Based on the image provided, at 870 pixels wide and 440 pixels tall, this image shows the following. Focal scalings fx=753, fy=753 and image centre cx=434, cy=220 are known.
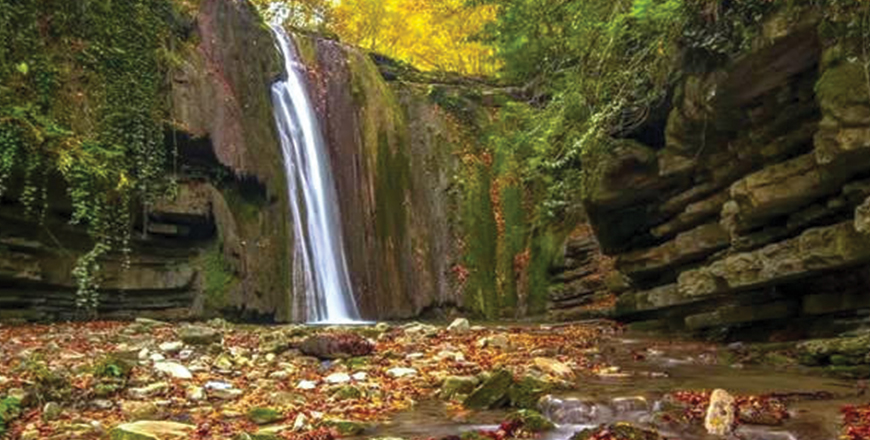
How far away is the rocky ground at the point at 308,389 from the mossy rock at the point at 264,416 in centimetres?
1

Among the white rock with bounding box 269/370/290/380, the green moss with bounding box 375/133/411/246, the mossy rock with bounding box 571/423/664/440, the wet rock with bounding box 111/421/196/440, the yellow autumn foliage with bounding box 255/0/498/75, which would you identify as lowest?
the mossy rock with bounding box 571/423/664/440

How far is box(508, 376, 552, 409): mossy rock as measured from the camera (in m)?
5.10

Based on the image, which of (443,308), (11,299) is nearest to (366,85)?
(443,308)

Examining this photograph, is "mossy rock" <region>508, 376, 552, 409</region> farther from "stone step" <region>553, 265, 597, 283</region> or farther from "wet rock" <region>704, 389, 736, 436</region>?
"stone step" <region>553, 265, 597, 283</region>

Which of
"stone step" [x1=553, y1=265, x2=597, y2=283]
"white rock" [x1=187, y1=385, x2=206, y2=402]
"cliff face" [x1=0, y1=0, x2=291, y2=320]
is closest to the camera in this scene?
"white rock" [x1=187, y1=385, x2=206, y2=402]

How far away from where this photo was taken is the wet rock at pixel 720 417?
13.8 ft

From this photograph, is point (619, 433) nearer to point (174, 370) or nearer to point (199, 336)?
point (174, 370)

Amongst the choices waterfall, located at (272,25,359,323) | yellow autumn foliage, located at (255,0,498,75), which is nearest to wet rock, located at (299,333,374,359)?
waterfall, located at (272,25,359,323)

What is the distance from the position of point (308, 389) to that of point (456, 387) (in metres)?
1.17

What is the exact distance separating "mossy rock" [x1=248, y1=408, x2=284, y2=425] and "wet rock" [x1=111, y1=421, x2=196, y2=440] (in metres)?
0.43

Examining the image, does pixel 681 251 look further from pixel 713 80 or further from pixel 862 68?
pixel 862 68

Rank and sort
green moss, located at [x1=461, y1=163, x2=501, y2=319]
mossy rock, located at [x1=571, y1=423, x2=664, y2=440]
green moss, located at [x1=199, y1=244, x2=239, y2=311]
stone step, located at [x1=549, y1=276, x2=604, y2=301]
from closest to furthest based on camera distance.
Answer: mossy rock, located at [x1=571, y1=423, x2=664, y2=440]
green moss, located at [x1=199, y1=244, x2=239, y2=311]
stone step, located at [x1=549, y1=276, x2=604, y2=301]
green moss, located at [x1=461, y1=163, x2=501, y2=319]

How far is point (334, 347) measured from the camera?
755 centimetres

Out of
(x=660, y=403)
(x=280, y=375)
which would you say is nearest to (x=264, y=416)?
(x=280, y=375)
